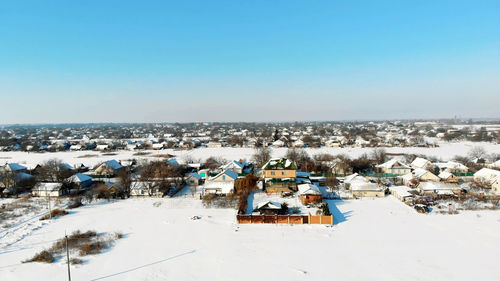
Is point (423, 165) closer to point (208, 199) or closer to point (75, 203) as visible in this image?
point (208, 199)

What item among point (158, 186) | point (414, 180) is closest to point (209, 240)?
point (158, 186)

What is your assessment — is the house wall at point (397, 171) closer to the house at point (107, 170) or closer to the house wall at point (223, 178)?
the house wall at point (223, 178)

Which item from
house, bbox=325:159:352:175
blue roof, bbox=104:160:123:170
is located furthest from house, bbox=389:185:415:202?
blue roof, bbox=104:160:123:170

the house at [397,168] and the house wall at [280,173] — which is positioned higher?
the house wall at [280,173]

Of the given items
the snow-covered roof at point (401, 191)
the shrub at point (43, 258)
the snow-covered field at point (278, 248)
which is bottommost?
the snow-covered field at point (278, 248)

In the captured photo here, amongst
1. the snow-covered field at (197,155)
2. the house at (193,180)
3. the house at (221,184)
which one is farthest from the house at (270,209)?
the snow-covered field at (197,155)

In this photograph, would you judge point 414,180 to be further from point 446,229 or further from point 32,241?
point 32,241

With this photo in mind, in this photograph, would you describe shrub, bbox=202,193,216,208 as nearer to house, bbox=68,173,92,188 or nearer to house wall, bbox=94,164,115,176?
house, bbox=68,173,92,188

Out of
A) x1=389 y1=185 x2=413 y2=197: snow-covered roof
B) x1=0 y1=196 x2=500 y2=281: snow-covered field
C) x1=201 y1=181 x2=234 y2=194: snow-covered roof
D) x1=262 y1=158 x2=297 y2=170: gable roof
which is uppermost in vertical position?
x1=262 y1=158 x2=297 y2=170: gable roof
